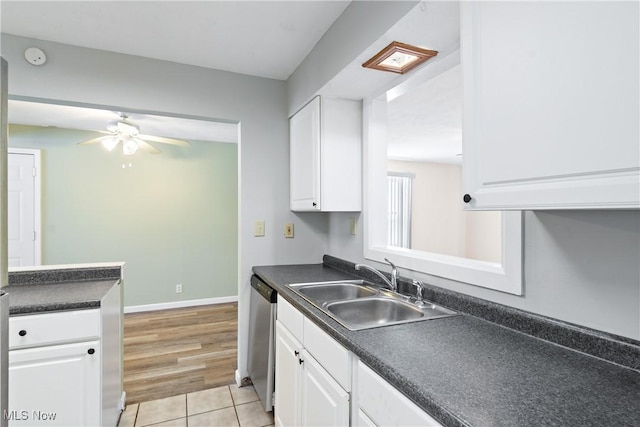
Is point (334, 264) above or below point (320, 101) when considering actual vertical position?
below

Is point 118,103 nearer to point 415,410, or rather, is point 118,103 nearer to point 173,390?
point 173,390

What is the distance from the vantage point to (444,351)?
3.12ft

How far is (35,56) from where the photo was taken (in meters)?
1.90

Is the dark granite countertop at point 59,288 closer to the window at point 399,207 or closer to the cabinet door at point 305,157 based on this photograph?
the cabinet door at point 305,157

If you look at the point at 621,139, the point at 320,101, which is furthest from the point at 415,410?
the point at 320,101

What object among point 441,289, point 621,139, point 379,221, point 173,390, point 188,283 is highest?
point 621,139

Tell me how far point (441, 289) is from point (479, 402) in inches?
30.1

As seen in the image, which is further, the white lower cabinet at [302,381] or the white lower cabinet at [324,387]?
the white lower cabinet at [302,381]

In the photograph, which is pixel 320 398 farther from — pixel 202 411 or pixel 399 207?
pixel 399 207

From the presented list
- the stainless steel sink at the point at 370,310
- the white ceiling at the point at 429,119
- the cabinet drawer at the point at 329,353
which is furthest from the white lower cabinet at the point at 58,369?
the white ceiling at the point at 429,119

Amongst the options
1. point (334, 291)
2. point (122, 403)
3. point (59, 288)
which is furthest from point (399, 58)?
point (122, 403)

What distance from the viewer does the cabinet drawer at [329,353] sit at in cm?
108

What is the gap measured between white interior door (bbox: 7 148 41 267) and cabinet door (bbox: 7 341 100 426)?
115 inches

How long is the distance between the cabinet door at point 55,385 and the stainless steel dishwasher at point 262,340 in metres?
0.86
